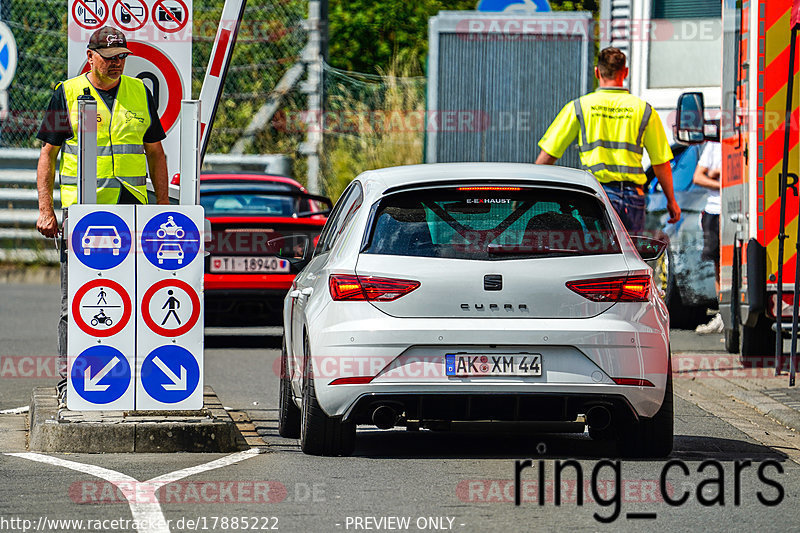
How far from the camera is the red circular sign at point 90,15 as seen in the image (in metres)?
9.09

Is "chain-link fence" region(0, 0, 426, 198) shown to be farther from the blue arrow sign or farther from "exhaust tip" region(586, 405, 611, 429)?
"exhaust tip" region(586, 405, 611, 429)

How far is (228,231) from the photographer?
14164 millimetres

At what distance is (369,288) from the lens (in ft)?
25.7

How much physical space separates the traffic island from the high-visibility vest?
4.28 ft

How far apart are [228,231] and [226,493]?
7.28m

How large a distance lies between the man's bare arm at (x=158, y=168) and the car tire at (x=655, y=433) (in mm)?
2761

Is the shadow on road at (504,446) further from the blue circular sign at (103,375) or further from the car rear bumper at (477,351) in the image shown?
the blue circular sign at (103,375)

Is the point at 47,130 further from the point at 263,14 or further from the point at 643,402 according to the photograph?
the point at 263,14

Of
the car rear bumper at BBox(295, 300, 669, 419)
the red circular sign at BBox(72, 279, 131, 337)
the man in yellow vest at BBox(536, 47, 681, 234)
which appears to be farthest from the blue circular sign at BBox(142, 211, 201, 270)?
the man in yellow vest at BBox(536, 47, 681, 234)

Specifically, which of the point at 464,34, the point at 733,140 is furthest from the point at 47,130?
the point at 464,34

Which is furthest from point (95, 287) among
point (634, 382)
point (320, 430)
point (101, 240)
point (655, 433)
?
point (655, 433)

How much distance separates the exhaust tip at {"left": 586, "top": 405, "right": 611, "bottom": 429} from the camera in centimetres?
803

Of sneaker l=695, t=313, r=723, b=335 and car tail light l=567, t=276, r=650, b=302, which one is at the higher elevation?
car tail light l=567, t=276, r=650, b=302

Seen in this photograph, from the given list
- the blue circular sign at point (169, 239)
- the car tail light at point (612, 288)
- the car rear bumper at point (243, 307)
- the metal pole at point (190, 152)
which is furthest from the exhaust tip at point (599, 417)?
the car rear bumper at point (243, 307)
